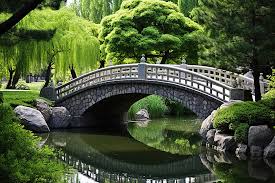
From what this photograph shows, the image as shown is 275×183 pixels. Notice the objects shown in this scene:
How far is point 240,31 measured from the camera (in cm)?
1551

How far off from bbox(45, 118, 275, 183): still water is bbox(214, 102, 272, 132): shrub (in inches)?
38.9

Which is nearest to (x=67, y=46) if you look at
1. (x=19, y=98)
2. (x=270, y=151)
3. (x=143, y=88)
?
(x=19, y=98)

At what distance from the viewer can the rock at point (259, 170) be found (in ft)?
38.7

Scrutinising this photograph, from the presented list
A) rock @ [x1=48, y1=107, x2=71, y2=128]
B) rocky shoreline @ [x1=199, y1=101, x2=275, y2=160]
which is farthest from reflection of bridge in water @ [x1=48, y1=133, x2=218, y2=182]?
rock @ [x1=48, y1=107, x2=71, y2=128]

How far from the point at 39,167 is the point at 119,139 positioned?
1225cm

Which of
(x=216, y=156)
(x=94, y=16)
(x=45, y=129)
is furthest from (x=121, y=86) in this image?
(x=94, y=16)

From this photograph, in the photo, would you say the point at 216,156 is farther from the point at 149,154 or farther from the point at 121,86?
the point at 121,86

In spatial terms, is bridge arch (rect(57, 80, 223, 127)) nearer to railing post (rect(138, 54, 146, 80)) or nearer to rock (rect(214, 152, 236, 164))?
railing post (rect(138, 54, 146, 80))

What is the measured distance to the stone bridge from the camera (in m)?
18.9

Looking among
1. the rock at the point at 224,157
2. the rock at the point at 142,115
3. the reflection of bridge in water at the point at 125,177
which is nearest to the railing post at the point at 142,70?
the rock at the point at 142,115

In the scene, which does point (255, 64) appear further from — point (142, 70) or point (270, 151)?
point (142, 70)

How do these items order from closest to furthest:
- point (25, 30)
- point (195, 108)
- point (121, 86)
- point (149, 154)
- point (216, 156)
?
point (25, 30), point (216, 156), point (149, 154), point (195, 108), point (121, 86)

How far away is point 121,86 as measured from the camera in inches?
875

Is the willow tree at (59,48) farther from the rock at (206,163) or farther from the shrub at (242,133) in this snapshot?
the shrub at (242,133)
